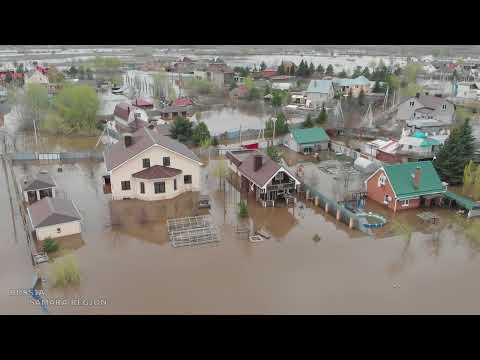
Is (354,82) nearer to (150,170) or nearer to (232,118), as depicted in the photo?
(232,118)

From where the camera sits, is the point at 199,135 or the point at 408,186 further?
the point at 199,135

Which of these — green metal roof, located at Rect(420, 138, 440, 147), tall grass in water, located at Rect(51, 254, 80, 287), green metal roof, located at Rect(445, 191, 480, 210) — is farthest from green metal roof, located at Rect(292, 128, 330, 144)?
tall grass in water, located at Rect(51, 254, 80, 287)

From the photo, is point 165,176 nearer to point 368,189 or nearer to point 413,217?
point 368,189

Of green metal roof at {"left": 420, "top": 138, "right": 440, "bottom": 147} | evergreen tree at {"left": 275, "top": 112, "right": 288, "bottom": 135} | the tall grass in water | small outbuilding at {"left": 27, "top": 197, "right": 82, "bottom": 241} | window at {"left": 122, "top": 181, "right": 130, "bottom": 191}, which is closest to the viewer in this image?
the tall grass in water

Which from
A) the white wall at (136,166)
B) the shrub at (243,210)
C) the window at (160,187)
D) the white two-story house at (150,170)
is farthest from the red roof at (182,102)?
the shrub at (243,210)

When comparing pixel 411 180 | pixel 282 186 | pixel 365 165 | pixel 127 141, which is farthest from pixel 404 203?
pixel 127 141

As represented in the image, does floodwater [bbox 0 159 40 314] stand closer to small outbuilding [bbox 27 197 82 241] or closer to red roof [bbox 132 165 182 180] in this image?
small outbuilding [bbox 27 197 82 241]
